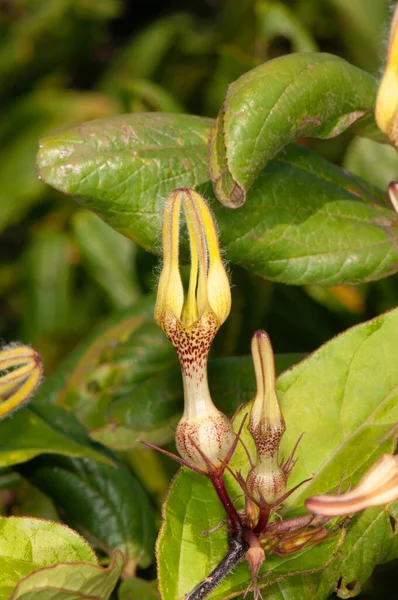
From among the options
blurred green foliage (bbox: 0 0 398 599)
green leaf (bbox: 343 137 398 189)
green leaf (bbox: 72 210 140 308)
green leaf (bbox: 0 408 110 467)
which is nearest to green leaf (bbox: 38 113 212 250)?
green leaf (bbox: 0 408 110 467)

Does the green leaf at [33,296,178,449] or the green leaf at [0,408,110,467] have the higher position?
the green leaf at [0,408,110,467]

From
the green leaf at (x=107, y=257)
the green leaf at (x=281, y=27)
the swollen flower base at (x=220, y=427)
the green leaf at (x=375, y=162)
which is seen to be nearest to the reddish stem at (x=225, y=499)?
the swollen flower base at (x=220, y=427)

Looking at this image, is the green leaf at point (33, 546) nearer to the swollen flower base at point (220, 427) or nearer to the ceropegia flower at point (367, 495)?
the swollen flower base at point (220, 427)

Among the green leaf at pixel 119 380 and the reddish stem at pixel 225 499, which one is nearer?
the reddish stem at pixel 225 499

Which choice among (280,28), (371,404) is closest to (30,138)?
(280,28)

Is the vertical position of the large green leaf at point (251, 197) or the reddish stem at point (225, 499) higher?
the large green leaf at point (251, 197)

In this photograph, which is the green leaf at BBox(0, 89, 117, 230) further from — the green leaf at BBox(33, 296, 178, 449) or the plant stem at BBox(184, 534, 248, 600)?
the plant stem at BBox(184, 534, 248, 600)

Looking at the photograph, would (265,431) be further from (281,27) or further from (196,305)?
(281,27)

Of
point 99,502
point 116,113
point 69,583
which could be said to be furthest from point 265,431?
point 116,113
